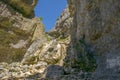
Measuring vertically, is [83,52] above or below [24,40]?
below

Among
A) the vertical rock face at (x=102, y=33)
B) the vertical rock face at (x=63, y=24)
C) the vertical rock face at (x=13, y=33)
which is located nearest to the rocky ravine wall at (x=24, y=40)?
the vertical rock face at (x=13, y=33)

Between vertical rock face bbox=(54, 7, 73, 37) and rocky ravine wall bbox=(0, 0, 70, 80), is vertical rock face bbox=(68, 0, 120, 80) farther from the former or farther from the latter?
vertical rock face bbox=(54, 7, 73, 37)

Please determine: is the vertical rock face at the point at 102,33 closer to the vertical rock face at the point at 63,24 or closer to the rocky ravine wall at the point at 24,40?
the rocky ravine wall at the point at 24,40

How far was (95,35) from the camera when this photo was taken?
825 inches

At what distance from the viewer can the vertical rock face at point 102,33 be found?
1870 centimetres

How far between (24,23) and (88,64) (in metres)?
15.7

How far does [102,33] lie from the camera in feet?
66.9

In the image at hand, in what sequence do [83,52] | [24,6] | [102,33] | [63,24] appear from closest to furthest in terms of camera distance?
1. [102,33]
2. [83,52]
3. [63,24]
4. [24,6]

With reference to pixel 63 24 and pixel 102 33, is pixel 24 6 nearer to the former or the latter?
pixel 63 24

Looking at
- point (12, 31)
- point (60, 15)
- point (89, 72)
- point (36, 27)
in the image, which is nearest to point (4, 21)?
point (12, 31)

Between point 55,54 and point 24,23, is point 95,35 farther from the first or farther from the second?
point 24,23

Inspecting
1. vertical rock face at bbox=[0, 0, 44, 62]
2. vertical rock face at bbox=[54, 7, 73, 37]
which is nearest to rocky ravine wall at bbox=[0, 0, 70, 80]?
vertical rock face at bbox=[0, 0, 44, 62]

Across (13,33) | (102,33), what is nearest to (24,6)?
(13,33)

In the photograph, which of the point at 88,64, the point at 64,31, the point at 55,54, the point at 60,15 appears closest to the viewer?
the point at 88,64
